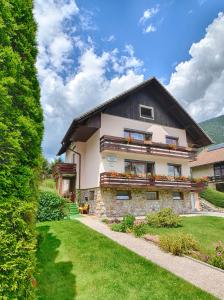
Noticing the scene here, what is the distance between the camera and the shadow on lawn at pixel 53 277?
5520 millimetres

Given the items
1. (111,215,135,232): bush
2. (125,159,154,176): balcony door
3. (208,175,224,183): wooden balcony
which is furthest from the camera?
(208,175,224,183): wooden balcony

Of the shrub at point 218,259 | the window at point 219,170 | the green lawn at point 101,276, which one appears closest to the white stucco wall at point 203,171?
the window at point 219,170

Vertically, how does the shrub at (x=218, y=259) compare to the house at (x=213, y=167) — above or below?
below

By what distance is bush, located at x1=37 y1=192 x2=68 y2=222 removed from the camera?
15.0 metres

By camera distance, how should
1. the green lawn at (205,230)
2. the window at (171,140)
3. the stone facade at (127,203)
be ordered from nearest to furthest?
the green lawn at (205,230) < the stone facade at (127,203) < the window at (171,140)

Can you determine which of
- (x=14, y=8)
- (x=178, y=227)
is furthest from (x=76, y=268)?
(x=178, y=227)

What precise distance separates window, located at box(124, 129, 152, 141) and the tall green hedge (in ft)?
51.3

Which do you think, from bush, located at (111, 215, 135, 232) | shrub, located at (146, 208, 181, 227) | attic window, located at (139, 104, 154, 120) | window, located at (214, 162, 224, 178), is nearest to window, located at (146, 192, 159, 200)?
shrub, located at (146, 208, 181, 227)

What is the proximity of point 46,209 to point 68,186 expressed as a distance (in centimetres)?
986

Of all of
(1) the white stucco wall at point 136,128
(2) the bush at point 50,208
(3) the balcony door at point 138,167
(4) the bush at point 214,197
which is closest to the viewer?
(2) the bush at point 50,208

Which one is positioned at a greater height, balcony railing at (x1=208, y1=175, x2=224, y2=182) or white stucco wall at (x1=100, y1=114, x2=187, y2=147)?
white stucco wall at (x1=100, y1=114, x2=187, y2=147)

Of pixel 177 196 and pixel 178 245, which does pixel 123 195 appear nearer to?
pixel 177 196

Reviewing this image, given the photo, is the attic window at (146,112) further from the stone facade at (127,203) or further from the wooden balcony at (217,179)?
the wooden balcony at (217,179)

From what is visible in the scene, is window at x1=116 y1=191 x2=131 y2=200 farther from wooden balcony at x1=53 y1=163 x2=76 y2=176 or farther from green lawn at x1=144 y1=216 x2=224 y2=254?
wooden balcony at x1=53 y1=163 x2=76 y2=176
